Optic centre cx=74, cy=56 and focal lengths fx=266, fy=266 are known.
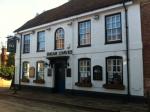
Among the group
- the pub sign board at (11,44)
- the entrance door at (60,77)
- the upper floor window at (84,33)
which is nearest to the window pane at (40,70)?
the entrance door at (60,77)

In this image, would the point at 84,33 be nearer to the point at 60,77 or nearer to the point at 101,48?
the point at 101,48

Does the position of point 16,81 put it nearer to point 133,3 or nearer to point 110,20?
point 110,20

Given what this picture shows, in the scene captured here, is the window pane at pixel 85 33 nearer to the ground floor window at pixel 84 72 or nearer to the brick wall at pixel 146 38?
the ground floor window at pixel 84 72

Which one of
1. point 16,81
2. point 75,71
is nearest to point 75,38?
point 75,71

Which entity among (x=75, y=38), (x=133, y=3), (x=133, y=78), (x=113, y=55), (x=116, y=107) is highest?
(x=133, y=3)

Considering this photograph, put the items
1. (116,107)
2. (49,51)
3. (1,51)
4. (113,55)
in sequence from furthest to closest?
1. (1,51)
2. (49,51)
3. (113,55)
4. (116,107)

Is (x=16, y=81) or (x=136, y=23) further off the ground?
(x=136, y=23)

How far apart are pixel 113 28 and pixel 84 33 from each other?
2.59 m

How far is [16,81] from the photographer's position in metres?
26.1

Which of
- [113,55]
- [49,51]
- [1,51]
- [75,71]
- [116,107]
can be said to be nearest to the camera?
[116,107]

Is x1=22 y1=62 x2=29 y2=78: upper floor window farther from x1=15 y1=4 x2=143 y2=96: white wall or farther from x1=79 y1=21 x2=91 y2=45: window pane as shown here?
x1=79 y1=21 x2=91 y2=45: window pane

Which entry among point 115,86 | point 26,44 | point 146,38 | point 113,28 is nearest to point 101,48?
point 113,28

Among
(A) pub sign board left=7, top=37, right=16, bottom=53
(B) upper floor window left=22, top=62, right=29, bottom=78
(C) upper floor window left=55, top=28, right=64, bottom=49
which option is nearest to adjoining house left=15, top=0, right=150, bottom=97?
(C) upper floor window left=55, top=28, right=64, bottom=49

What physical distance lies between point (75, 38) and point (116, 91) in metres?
5.35
